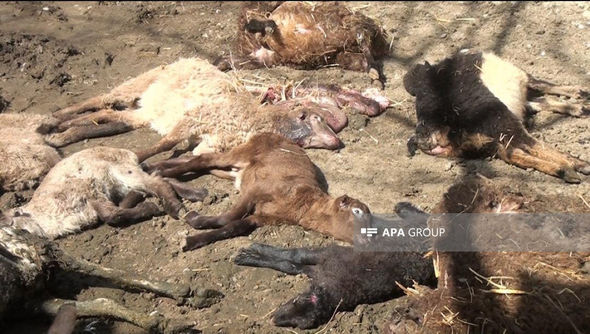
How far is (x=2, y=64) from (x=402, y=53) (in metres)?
4.96

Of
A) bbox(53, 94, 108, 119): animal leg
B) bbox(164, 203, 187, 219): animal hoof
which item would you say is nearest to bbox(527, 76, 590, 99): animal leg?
bbox(164, 203, 187, 219): animal hoof

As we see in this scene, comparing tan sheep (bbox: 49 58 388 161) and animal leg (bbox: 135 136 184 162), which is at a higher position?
tan sheep (bbox: 49 58 388 161)

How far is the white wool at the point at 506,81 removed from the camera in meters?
6.03

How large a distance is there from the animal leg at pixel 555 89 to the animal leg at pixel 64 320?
4879 millimetres

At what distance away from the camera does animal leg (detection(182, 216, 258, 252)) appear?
4.99 meters

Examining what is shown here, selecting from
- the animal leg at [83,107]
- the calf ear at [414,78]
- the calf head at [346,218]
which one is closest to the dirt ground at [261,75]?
the calf ear at [414,78]

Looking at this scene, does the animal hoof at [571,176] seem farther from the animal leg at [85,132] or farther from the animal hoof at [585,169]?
the animal leg at [85,132]

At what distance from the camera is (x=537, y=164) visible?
5457 mm

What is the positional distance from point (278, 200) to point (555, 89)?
3.23 metres

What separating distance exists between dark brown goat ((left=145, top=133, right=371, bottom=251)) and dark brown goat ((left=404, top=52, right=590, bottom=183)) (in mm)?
1284

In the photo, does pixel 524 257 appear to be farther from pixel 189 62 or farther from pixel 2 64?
pixel 2 64

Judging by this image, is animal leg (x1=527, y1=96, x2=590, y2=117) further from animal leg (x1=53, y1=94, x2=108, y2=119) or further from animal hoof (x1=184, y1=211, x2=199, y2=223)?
animal leg (x1=53, y1=94, x2=108, y2=119)

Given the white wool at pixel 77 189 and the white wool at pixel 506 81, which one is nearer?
the white wool at pixel 77 189

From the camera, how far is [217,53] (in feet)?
25.7
